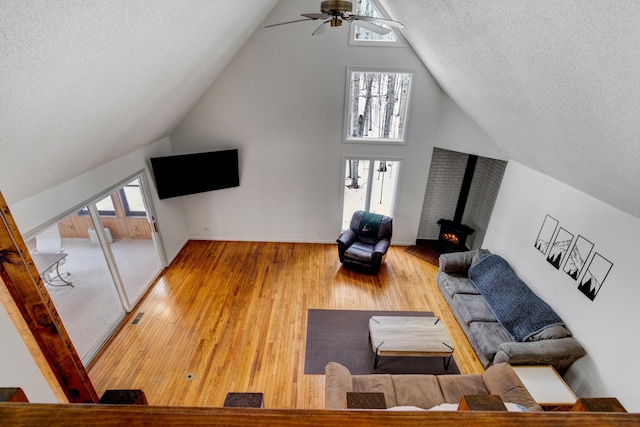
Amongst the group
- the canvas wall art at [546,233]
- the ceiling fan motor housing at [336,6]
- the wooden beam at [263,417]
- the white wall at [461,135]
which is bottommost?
the canvas wall art at [546,233]

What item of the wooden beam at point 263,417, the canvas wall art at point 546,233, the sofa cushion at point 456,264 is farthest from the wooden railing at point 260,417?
the sofa cushion at point 456,264

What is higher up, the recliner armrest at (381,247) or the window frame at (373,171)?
the window frame at (373,171)

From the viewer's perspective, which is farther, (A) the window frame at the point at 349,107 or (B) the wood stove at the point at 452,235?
(B) the wood stove at the point at 452,235

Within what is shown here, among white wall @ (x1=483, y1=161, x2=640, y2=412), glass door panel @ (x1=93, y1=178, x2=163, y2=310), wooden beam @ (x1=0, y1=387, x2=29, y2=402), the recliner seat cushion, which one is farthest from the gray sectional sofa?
glass door panel @ (x1=93, y1=178, x2=163, y2=310)

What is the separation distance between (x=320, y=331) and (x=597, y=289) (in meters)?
3.41

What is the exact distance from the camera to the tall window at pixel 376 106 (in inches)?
219

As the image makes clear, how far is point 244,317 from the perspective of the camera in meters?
4.71

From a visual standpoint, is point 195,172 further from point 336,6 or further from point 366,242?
point 336,6

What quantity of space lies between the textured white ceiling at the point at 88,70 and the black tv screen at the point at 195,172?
3.59 feet

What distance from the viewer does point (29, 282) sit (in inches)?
35.4

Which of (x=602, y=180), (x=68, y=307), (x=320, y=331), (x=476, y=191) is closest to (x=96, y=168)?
(x=68, y=307)

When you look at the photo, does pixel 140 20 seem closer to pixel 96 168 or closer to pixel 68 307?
pixel 96 168

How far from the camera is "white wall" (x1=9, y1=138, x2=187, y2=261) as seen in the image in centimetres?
307

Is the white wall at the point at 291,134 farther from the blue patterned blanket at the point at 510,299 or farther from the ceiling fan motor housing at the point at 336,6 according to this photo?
the ceiling fan motor housing at the point at 336,6
